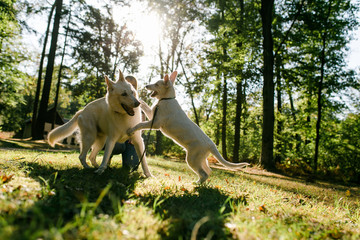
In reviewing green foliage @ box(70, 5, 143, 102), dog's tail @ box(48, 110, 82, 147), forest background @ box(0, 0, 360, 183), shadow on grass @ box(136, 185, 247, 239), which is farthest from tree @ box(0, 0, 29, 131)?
shadow on grass @ box(136, 185, 247, 239)

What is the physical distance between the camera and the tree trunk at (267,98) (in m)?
11.7

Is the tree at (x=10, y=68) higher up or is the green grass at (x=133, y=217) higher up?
the tree at (x=10, y=68)

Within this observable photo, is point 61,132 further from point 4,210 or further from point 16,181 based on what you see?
point 4,210

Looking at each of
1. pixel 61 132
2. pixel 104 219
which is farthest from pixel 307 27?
pixel 104 219

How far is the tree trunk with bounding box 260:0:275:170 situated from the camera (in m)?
11.7

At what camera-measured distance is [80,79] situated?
65.3 ft

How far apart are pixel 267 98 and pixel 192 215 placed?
36.2 ft

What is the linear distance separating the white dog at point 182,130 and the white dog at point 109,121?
10.9 inches

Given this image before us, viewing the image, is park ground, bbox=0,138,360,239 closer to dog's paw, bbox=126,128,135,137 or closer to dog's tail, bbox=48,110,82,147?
dog's paw, bbox=126,128,135,137

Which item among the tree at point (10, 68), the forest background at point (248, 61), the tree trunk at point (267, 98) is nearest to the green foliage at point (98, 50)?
the forest background at point (248, 61)

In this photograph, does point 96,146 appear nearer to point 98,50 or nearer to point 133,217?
point 133,217

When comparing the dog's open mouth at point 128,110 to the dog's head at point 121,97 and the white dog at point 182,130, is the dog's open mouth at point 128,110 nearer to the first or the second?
the dog's head at point 121,97

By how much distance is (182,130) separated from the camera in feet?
12.9

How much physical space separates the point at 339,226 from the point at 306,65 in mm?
14444
